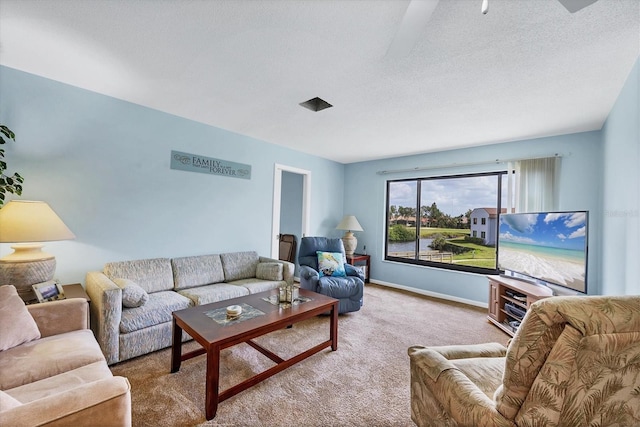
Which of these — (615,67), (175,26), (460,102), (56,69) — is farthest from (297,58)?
(615,67)

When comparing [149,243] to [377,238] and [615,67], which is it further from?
[615,67]

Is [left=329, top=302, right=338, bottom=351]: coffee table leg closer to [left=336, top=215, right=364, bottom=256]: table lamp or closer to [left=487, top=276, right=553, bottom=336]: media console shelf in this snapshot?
[left=487, top=276, right=553, bottom=336]: media console shelf

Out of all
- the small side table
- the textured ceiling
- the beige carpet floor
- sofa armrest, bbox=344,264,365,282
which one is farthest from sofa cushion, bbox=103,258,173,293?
the small side table

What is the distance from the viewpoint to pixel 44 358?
146 cm

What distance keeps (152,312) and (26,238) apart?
1036 mm

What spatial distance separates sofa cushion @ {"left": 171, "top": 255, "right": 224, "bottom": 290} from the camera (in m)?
2.96

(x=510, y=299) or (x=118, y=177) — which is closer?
(x=118, y=177)

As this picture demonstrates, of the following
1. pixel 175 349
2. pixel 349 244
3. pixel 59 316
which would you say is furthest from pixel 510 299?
pixel 59 316

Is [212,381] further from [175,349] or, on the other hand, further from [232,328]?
[175,349]

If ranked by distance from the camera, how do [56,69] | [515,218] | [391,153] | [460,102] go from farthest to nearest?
[391,153] → [515,218] → [460,102] → [56,69]

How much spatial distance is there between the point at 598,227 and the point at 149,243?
5.04 meters

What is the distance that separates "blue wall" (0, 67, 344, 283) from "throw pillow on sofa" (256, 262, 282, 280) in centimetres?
53

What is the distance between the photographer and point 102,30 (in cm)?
167

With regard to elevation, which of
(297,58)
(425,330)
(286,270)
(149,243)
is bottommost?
(425,330)
